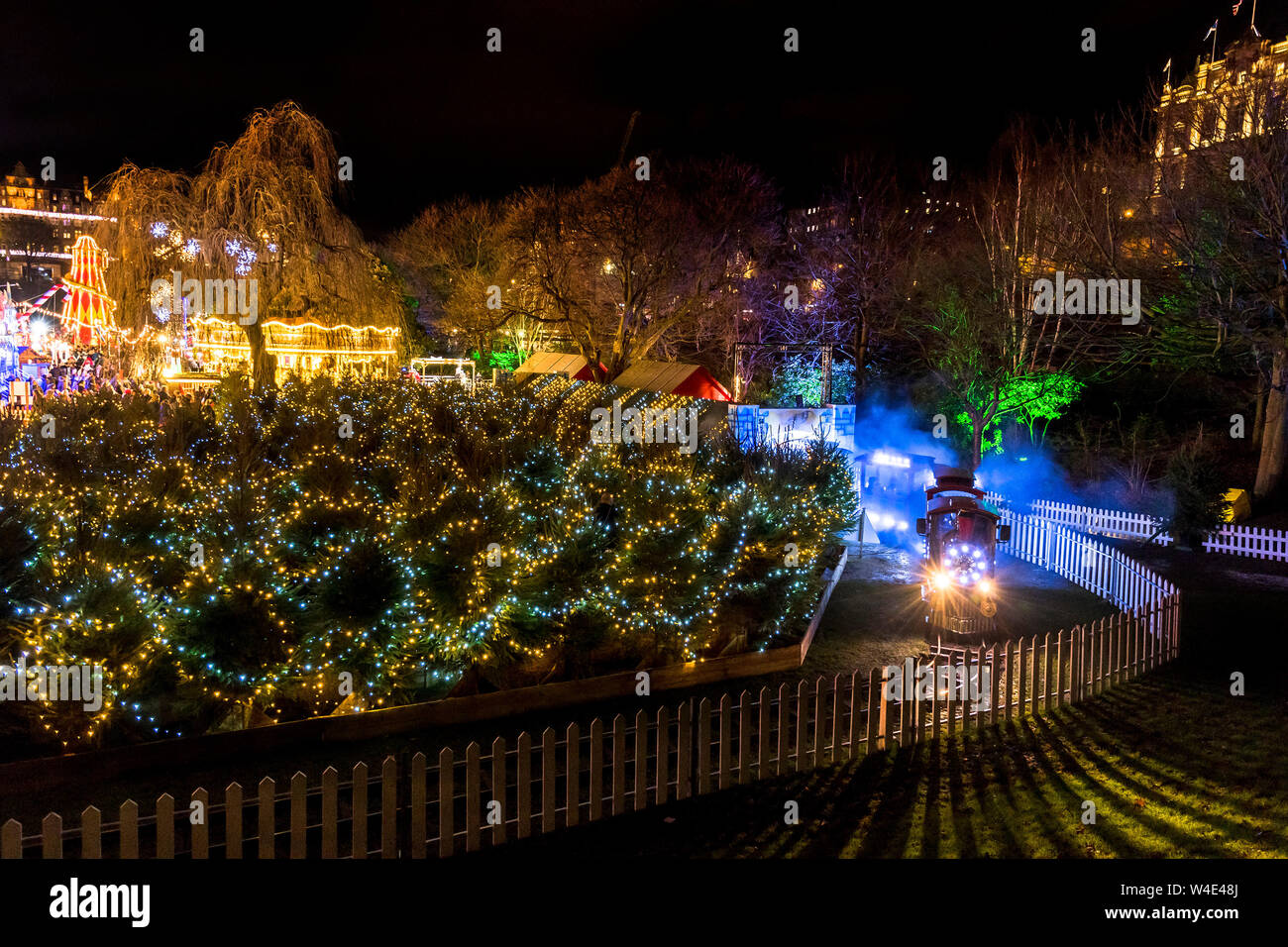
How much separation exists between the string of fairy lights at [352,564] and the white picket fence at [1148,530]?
9.31 metres

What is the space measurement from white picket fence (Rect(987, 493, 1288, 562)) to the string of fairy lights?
9.31m

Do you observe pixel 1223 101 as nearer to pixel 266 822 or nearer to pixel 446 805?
pixel 446 805

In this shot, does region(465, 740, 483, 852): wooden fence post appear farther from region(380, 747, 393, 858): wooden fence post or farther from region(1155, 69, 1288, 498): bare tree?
region(1155, 69, 1288, 498): bare tree

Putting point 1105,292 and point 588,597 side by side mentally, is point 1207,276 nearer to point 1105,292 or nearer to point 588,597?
point 1105,292

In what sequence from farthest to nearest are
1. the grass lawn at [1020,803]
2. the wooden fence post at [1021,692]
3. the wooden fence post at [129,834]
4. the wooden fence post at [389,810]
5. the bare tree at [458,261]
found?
1. the bare tree at [458,261]
2. the wooden fence post at [1021,692]
3. the grass lawn at [1020,803]
4. the wooden fence post at [389,810]
5. the wooden fence post at [129,834]

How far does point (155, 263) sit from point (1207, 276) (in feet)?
72.2

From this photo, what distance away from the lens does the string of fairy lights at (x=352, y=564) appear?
6.51 meters

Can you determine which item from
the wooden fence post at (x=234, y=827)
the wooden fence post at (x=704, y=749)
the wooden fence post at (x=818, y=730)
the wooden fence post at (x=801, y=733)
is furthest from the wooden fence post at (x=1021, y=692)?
the wooden fence post at (x=234, y=827)

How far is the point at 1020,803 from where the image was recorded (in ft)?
19.4

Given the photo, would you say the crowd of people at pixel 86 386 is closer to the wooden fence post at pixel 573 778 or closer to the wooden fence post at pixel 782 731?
the wooden fence post at pixel 573 778

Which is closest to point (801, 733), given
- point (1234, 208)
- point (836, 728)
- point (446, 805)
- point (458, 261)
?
point (836, 728)

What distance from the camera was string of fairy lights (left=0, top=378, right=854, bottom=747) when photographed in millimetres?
6508

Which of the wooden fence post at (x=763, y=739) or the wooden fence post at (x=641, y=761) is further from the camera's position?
the wooden fence post at (x=763, y=739)

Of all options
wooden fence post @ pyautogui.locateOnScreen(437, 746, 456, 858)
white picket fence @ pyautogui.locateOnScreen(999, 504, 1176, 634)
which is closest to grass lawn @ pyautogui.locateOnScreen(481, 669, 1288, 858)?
wooden fence post @ pyautogui.locateOnScreen(437, 746, 456, 858)
